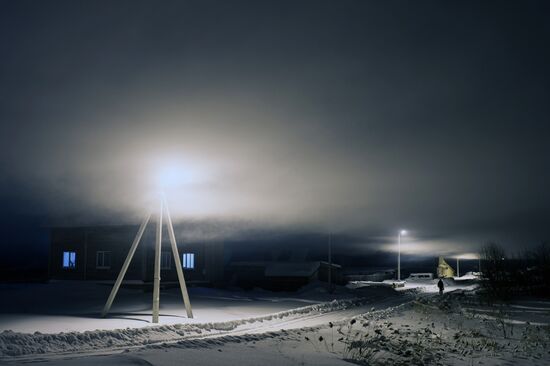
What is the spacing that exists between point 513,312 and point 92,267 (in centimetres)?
3146

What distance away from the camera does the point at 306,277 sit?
178 ft

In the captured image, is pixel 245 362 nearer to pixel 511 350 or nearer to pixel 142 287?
pixel 511 350

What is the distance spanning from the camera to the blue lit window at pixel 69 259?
144ft

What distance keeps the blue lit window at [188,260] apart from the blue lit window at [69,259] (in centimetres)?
919

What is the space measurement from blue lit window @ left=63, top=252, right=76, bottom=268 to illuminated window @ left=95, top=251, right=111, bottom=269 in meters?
2.28

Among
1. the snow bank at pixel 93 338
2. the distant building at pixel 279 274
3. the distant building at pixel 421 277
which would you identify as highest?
the snow bank at pixel 93 338

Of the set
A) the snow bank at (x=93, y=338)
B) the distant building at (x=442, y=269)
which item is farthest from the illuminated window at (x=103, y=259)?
the distant building at (x=442, y=269)

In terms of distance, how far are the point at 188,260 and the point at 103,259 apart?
24.6ft

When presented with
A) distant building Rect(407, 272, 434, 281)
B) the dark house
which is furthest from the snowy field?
distant building Rect(407, 272, 434, 281)

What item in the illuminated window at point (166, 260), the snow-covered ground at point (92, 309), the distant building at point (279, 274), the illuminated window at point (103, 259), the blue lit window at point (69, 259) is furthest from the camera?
the distant building at point (279, 274)

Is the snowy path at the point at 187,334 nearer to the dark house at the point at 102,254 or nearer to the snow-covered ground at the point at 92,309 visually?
the snow-covered ground at the point at 92,309

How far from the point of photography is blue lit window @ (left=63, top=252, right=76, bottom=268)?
4378cm

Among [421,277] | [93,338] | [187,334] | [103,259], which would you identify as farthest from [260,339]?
[421,277]

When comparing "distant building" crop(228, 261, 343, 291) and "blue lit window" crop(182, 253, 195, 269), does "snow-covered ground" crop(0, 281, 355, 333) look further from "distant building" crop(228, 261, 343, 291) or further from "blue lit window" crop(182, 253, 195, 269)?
"distant building" crop(228, 261, 343, 291)
